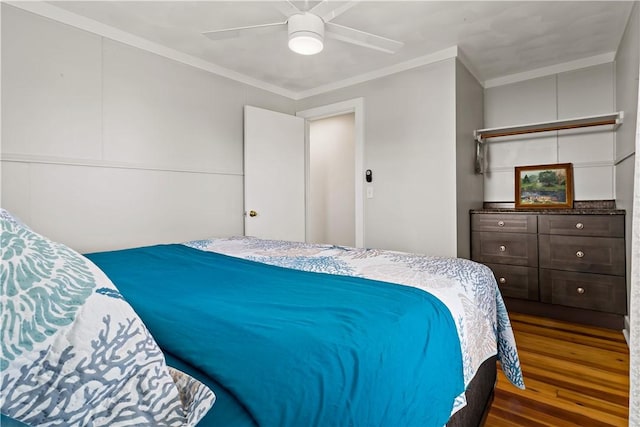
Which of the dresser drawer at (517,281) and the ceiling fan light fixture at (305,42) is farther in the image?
the dresser drawer at (517,281)

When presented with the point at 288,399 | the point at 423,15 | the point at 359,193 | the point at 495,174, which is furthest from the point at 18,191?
the point at 495,174

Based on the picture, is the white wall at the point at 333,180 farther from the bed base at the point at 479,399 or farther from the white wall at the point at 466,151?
the bed base at the point at 479,399

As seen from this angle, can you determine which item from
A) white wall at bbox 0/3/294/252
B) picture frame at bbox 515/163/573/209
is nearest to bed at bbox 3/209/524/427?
white wall at bbox 0/3/294/252

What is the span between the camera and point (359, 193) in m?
3.50

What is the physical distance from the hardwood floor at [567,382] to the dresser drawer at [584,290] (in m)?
0.20

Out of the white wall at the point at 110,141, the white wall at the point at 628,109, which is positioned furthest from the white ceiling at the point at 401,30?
the white wall at the point at 110,141

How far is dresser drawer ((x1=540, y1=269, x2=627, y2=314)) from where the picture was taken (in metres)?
2.64

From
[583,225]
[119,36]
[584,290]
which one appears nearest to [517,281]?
[584,290]

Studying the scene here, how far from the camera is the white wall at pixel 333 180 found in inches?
192

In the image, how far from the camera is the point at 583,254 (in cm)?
278

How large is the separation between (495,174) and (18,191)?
4143 mm

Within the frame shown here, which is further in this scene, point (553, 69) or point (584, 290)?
point (553, 69)

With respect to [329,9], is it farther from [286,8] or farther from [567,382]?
[567,382]

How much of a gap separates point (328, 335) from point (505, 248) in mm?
2897
